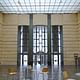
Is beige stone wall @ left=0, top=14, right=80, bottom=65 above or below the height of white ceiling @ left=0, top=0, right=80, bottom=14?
below

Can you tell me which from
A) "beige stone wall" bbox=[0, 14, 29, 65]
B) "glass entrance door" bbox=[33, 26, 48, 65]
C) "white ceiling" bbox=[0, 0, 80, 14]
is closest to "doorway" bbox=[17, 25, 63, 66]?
"glass entrance door" bbox=[33, 26, 48, 65]

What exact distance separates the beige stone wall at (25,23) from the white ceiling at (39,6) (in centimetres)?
140

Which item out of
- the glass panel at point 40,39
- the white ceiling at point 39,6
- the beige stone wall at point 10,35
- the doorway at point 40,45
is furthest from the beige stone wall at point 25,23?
the glass panel at point 40,39

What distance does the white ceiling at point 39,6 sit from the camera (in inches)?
1286

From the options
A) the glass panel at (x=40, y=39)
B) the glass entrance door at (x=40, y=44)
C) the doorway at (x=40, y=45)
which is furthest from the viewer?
the glass panel at (x=40, y=39)

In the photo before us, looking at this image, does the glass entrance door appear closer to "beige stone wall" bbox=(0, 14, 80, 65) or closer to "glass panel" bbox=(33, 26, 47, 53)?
"glass panel" bbox=(33, 26, 47, 53)

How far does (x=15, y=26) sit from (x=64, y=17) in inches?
360

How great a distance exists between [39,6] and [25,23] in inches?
211

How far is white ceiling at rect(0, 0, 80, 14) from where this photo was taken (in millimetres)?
32656

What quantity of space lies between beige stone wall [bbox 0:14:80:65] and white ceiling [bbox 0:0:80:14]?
1.40 m

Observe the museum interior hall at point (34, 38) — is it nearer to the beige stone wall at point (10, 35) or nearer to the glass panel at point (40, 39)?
the beige stone wall at point (10, 35)

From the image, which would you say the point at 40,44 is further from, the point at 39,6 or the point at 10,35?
the point at 39,6

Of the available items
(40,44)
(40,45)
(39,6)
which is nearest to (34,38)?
(40,44)

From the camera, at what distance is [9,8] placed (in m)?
36.0
